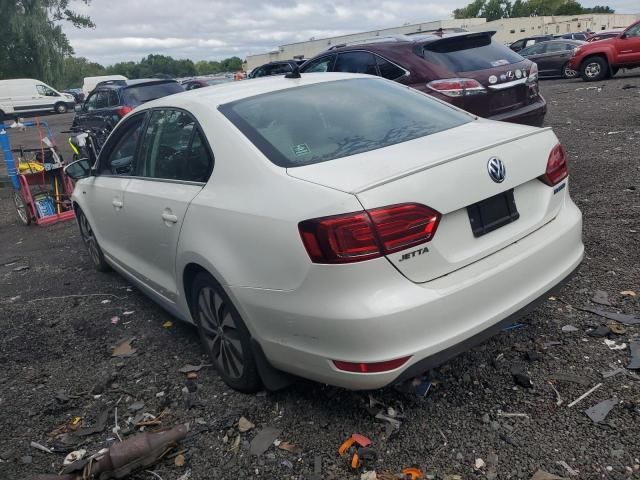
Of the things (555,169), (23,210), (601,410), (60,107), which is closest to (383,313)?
(601,410)

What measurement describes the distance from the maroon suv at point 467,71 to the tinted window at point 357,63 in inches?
0.5

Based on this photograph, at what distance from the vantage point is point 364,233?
2.29 metres

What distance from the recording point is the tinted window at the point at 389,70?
6.48m

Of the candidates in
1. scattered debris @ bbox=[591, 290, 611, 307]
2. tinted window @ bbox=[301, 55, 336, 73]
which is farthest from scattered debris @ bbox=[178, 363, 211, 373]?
tinted window @ bbox=[301, 55, 336, 73]

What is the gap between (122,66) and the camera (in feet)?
390

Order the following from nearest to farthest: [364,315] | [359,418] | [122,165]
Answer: [364,315], [359,418], [122,165]

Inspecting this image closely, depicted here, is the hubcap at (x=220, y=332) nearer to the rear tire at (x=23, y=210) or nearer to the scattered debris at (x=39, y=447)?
the scattered debris at (x=39, y=447)

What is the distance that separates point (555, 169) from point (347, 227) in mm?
1370

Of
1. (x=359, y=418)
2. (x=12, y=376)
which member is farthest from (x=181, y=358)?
(x=359, y=418)

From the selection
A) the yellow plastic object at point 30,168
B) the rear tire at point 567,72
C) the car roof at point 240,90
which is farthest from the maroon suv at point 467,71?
the rear tire at point 567,72

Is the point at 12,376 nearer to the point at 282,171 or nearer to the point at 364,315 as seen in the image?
the point at 282,171

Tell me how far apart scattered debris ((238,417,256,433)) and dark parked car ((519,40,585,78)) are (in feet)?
71.6

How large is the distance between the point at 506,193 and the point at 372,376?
1.08 meters

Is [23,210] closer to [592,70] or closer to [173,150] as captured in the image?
[173,150]
